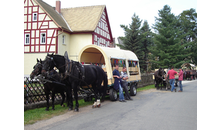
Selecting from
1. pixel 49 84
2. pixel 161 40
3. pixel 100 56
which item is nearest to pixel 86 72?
pixel 49 84

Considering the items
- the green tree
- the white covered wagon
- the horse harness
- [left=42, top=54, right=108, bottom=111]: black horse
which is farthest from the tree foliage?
the horse harness

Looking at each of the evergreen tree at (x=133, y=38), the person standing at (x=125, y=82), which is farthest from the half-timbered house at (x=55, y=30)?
the person standing at (x=125, y=82)

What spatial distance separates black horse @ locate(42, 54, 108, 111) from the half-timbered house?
57.7 ft

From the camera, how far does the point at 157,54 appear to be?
125ft

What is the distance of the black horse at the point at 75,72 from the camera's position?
7481mm

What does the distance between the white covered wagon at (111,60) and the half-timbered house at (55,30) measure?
14.9 meters

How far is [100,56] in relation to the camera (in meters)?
12.3

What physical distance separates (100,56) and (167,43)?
2849 centimetres

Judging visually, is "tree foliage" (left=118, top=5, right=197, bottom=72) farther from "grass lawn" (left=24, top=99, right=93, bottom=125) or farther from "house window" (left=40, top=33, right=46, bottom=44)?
"grass lawn" (left=24, top=99, right=93, bottom=125)

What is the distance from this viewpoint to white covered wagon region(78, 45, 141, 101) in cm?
976

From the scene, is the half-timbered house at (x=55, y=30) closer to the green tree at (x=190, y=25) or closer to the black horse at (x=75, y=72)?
the black horse at (x=75, y=72)

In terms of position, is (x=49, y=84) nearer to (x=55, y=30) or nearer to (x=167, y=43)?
(x=55, y=30)
